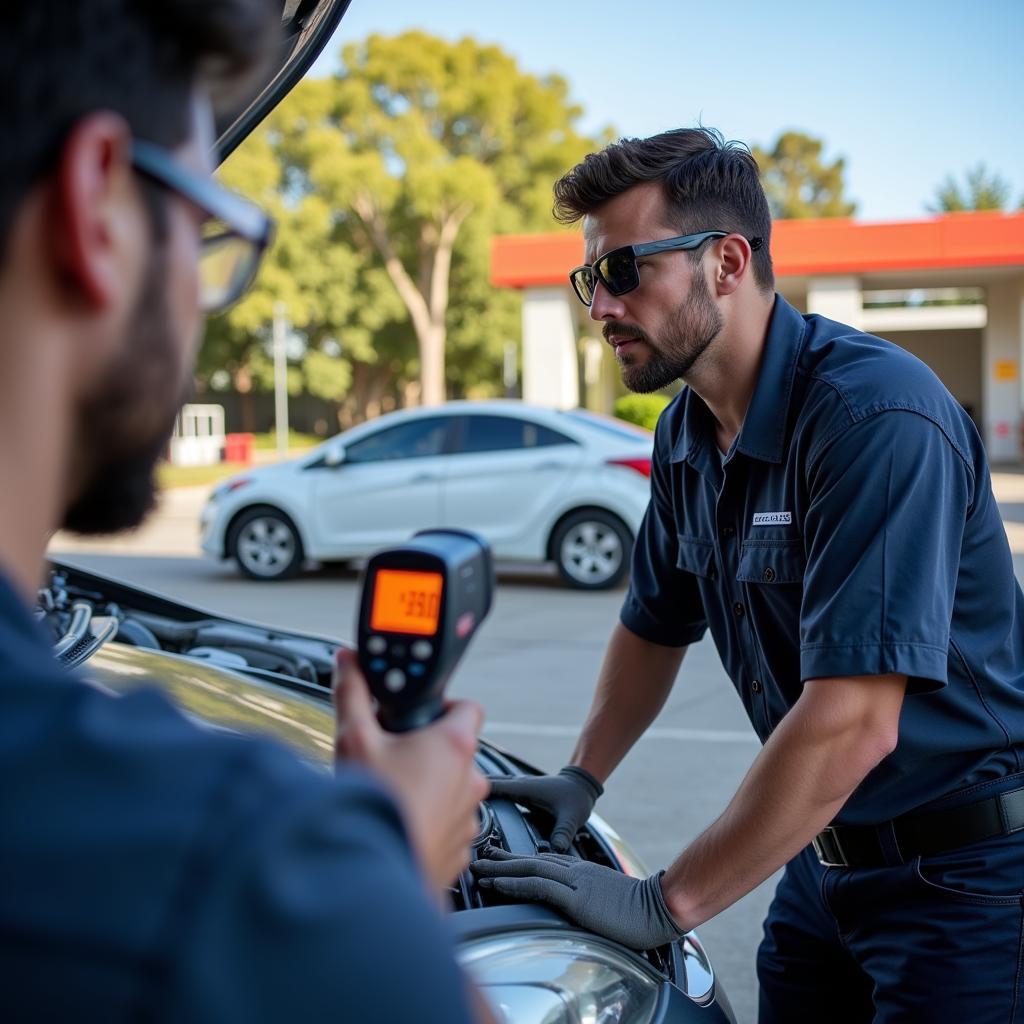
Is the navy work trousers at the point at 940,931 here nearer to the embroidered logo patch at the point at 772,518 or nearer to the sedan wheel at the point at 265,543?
the embroidered logo patch at the point at 772,518

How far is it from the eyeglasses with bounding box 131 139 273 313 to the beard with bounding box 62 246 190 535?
56 millimetres

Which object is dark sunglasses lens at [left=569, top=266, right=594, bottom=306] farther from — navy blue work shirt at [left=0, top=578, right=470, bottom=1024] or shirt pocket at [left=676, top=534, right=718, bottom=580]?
navy blue work shirt at [left=0, top=578, right=470, bottom=1024]

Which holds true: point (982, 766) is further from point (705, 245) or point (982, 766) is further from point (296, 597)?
point (296, 597)

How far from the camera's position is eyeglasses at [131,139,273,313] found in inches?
34.1

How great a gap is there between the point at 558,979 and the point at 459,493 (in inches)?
335

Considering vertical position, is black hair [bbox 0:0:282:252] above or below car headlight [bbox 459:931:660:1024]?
above

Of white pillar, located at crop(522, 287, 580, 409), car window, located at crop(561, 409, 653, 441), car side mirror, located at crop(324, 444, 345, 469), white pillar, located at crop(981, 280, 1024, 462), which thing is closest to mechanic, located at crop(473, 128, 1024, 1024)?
car window, located at crop(561, 409, 653, 441)

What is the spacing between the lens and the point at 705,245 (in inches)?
88.0

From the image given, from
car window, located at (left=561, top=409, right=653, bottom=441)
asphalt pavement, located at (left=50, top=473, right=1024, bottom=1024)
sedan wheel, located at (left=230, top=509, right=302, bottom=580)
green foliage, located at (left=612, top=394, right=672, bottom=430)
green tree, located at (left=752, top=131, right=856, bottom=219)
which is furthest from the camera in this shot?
green tree, located at (left=752, top=131, right=856, bottom=219)

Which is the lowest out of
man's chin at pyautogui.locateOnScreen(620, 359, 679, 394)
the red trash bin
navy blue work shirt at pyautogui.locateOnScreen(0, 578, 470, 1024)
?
navy blue work shirt at pyautogui.locateOnScreen(0, 578, 470, 1024)

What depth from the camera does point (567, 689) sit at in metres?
6.67

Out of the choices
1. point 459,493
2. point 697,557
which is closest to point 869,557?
point 697,557

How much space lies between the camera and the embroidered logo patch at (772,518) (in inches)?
79.4

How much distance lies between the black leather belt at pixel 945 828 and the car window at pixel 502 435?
8242 millimetres
